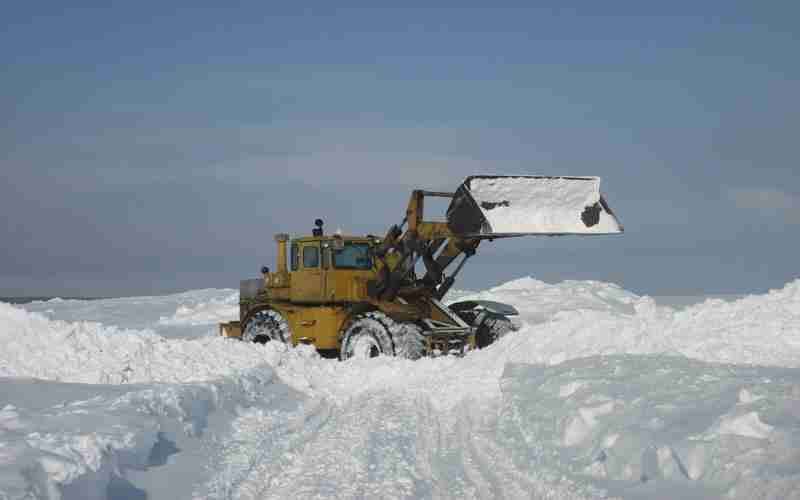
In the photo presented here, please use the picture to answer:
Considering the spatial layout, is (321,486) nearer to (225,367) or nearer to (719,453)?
(719,453)

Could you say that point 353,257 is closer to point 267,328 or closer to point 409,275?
point 409,275

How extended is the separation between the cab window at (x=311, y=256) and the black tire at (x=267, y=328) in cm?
125

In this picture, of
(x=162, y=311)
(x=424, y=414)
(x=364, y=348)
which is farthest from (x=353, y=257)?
(x=162, y=311)

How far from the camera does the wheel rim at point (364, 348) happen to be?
15641 millimetres

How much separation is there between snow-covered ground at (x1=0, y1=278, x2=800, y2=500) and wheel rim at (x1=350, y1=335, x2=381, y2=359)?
62 centimetres

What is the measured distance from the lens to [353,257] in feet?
56.4

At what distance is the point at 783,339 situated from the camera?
1116cm

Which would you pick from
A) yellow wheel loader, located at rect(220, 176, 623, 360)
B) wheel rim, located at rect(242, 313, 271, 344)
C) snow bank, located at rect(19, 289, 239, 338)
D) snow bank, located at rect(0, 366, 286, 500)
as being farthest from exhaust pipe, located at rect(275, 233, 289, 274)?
snow bank, located at rect(19, 289, 239, 338)

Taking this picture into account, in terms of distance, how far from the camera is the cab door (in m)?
17.0

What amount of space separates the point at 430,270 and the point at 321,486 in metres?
9.64

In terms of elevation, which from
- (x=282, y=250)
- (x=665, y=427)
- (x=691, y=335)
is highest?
(x=282, y=250)

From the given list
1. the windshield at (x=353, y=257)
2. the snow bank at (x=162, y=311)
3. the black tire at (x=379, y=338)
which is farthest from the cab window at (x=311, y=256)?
the snow bank at (x=162, y=311)

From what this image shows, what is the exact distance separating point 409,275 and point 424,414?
638 centimetres

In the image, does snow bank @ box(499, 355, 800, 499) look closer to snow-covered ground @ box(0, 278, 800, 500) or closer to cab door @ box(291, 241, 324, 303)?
snow-covered ground @ box(0, 278, 800, 500)
